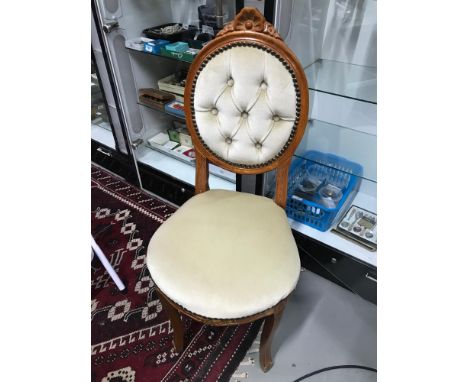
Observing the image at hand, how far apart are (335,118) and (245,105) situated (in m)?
0.49

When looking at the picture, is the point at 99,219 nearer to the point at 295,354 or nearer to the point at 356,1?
the point at 295,354

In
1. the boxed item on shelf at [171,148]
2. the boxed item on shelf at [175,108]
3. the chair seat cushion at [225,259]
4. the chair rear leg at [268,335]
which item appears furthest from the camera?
the boxed item on shelf at [171,148]

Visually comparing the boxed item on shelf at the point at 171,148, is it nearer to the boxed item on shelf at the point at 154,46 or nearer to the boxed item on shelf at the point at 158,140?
the boxed item on shelf at the point at 158,140

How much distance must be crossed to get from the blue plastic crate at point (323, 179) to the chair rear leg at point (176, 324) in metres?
0.68

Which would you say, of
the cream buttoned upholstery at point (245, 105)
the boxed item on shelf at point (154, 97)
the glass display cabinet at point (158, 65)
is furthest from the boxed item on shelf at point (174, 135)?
the cream buttoned upholstery at point (245, 105)

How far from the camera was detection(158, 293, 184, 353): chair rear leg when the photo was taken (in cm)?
105

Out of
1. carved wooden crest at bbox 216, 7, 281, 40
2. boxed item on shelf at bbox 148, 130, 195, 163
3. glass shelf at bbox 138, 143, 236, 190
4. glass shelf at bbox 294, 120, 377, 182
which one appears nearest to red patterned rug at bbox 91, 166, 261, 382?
glass shelf at bbox 138, 143, 236, 190

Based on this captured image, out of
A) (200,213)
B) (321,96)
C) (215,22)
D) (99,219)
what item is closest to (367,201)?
(321,96)

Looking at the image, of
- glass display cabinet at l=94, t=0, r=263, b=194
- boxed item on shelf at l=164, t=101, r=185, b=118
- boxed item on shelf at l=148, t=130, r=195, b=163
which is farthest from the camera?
boxed item on shelf at l=148, t=130, r=195, b=163

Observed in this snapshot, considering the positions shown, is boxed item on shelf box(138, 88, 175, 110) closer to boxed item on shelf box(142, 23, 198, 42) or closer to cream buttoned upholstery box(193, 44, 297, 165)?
boxed item on shelf box(142, 23, 198, 42)

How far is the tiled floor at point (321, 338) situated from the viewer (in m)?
1.17

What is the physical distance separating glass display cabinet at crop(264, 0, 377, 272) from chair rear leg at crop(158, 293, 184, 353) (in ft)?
2.05

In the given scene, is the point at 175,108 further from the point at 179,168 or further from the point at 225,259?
A: the point at 225,259

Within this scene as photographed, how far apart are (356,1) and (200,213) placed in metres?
0.98
